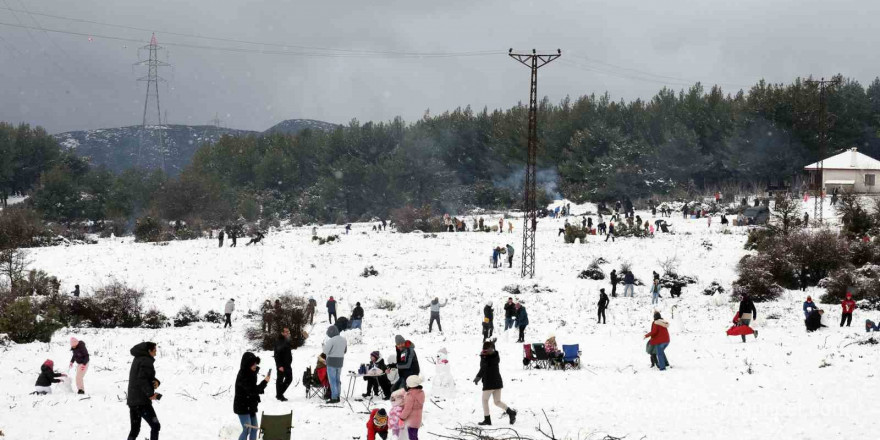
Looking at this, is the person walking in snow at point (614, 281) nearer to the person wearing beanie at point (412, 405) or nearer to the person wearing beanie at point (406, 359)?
the person wearing beanie at point (406, 359)

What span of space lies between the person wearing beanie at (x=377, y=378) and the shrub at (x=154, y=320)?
17148 millimetres

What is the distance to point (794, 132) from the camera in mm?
69000

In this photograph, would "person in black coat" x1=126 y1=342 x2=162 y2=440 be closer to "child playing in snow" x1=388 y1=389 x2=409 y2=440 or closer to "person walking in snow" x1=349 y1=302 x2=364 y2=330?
"child playing in snow" x1=388 y1=389 x2=409 y2=440

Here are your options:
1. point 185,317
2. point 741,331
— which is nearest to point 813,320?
point 741,331

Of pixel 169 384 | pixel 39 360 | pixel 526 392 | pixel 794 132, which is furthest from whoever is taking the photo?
pixel 794 132

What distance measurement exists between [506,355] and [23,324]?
14348 mm

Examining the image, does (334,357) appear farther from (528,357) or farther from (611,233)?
(611,233)

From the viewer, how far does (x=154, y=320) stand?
28453mm

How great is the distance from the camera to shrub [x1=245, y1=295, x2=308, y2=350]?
850 inches

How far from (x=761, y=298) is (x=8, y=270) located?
33141 mm

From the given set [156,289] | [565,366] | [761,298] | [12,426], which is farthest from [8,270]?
[761,298]

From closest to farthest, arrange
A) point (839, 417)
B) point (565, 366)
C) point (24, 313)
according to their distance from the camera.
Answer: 1. point (839, 417)
2. point (565, 366)
3. point (24, 313)

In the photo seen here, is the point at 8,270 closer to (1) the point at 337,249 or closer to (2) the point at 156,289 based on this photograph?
(2) the point at 156,289

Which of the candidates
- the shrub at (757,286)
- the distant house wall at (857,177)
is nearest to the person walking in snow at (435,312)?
the shrub at (757,286)
